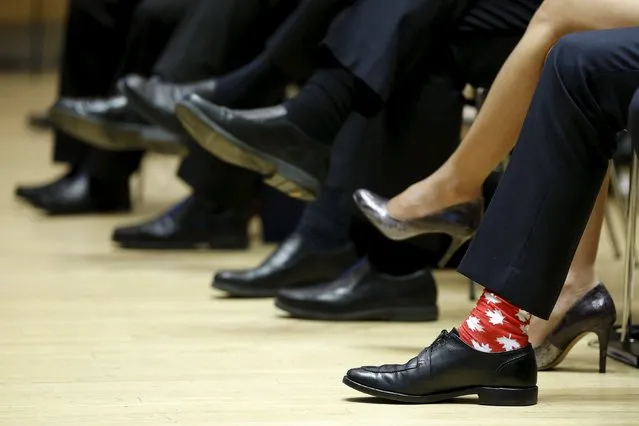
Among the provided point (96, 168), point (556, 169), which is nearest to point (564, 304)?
point (556, 169)

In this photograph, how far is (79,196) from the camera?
331 centimetres

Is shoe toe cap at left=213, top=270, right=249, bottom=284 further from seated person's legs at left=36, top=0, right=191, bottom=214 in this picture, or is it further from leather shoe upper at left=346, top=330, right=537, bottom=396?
seated person's legs at left=36, top=0, right=191, bottom=214

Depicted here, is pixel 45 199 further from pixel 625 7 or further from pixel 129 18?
pixel 625 7

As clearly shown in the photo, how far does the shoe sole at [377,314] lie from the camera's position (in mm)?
2145

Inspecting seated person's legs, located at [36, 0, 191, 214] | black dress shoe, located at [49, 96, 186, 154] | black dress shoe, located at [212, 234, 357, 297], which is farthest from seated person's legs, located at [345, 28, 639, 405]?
seated person's legs, located at [36, 0, 191, 214]

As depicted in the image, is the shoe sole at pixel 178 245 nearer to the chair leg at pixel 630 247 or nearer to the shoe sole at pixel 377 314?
the shoe sole at pixel 377 314

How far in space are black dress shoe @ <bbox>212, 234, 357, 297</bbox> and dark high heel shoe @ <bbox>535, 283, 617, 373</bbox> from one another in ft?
1.96

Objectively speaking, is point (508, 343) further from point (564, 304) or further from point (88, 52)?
point (88, 52)

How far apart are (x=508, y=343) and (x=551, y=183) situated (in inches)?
9.0

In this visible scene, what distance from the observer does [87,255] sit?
278 centimetres

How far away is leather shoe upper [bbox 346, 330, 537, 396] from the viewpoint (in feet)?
5.21

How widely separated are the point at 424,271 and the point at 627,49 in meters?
0.81

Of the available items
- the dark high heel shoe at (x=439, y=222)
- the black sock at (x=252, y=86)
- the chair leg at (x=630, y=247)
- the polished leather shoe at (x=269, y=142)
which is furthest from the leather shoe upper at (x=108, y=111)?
the chair leg at (x=630, y=247)

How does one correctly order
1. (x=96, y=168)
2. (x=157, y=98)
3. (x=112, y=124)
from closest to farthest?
(x=157, y=98), (x=112, y=124), (x=96, y=168)
